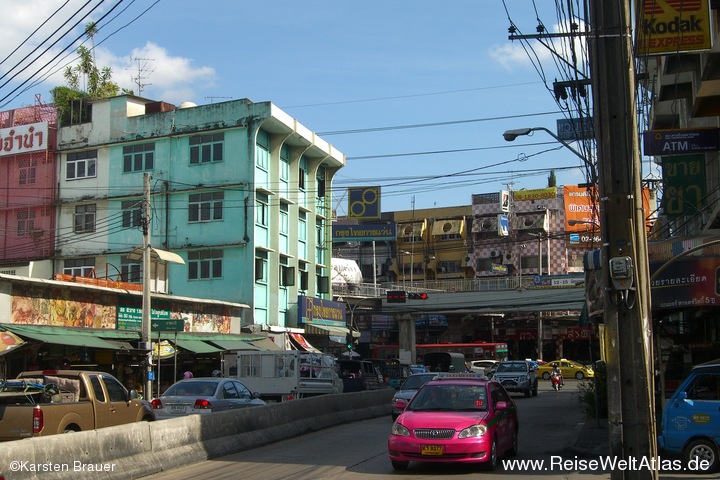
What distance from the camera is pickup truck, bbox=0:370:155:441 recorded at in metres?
12.9

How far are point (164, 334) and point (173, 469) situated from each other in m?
20.9

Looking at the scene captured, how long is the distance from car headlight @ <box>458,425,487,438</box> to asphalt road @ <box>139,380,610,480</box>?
642mm

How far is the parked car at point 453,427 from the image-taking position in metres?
13.0

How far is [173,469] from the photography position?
46.0 ft

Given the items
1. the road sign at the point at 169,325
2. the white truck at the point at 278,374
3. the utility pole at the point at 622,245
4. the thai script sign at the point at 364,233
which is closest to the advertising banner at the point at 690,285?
the utility pole at the point at 622,245

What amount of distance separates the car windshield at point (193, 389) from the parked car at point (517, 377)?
21.6 metres

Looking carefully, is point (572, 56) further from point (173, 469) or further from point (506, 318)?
point (506, 318)

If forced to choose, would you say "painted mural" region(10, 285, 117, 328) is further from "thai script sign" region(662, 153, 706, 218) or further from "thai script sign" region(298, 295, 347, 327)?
"thai script sign" region(662, 153, 706, 218)

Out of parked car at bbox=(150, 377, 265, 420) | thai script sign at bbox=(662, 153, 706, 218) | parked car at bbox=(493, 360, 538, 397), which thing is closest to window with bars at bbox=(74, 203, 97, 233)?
parked car at bbox=(493, 360, 538, 397)

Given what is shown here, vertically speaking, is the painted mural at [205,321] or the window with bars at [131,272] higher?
A: the window with bars at [131,272]

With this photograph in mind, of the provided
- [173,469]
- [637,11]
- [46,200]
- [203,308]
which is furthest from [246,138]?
[173,469]

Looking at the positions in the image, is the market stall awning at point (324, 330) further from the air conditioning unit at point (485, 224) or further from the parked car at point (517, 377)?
the air conditioning unit at point (485, 224)

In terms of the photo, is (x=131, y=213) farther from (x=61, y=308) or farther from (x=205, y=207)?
(x=61, y=308)

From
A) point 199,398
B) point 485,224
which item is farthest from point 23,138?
point 485,224
